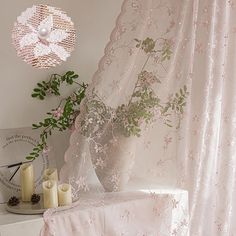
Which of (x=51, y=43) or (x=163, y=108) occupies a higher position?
(x=51, y=43)

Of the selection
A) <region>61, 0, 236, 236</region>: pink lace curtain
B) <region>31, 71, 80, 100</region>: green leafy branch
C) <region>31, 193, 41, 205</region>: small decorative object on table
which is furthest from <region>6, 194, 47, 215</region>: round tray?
<region>31, 71, 80, 100</region>: green leafy branch

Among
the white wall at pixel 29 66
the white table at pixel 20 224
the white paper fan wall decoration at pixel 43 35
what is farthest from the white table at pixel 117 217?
the white paper fan wall decoration at pixel 43 35

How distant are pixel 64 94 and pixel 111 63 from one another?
38 cm

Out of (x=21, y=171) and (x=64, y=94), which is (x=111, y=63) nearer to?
(x=64, y=94)

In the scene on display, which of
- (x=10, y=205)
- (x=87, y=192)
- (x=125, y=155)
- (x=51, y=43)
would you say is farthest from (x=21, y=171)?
(x=51, y=43)

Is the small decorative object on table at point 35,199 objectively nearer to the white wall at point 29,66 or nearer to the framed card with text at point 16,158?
the framed card with text at point 16,158

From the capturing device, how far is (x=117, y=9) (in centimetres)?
196

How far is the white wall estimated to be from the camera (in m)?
1.73

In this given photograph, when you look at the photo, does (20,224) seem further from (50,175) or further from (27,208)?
(50,175)

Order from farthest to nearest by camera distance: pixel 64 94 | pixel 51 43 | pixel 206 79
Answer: pixel 64 94
pixel 51 43
pixel 206 79

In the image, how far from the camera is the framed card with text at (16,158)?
65.9 inches

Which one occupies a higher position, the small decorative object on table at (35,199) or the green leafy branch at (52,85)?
the green leafy branch at (52,85)

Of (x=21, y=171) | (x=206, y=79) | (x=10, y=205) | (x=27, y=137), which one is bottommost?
(x=10, y=205)

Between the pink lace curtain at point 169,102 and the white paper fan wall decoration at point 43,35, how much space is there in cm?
23
